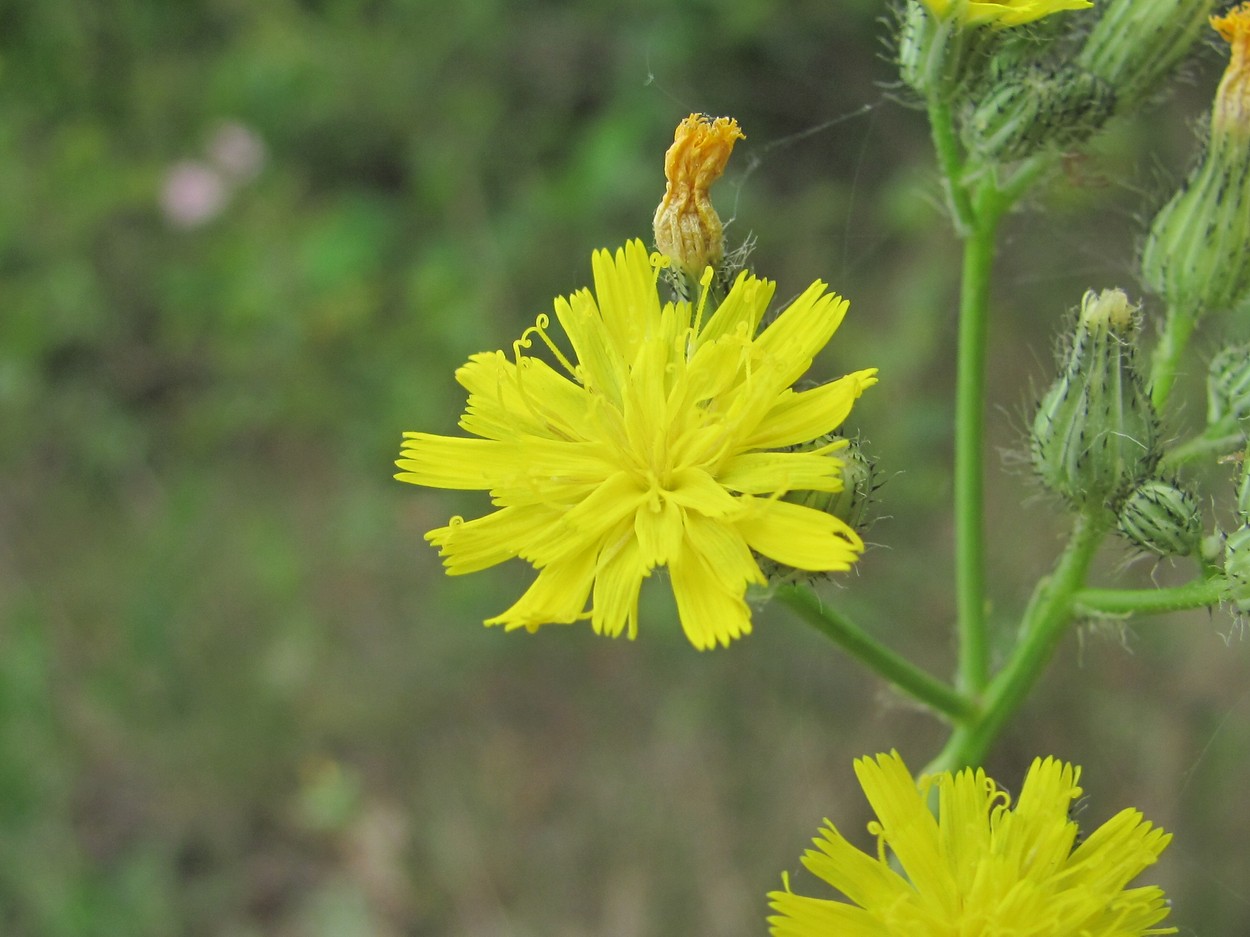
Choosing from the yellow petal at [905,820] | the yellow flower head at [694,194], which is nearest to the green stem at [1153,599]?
the yellow petal at [905,820]

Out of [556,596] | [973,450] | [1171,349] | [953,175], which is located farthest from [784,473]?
[1171,349]

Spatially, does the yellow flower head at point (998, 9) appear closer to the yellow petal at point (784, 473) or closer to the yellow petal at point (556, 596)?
the yellow petal at point (784, 473)

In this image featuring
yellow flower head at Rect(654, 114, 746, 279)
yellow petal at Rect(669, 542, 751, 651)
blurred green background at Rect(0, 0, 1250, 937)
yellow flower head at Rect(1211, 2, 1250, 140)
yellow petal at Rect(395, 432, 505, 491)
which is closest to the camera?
yellow petal at Rect(669, 542, 751, 651)

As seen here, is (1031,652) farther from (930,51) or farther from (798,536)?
(930,51)

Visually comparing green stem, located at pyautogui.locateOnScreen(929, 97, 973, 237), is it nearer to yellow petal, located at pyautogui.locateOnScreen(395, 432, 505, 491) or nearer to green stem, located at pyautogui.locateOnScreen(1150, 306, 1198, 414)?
green stem, located at pyautogui.locateOnScreen(1150, 306, 1198, 414)

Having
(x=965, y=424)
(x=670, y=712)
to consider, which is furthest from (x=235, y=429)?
(x=965, y=424)

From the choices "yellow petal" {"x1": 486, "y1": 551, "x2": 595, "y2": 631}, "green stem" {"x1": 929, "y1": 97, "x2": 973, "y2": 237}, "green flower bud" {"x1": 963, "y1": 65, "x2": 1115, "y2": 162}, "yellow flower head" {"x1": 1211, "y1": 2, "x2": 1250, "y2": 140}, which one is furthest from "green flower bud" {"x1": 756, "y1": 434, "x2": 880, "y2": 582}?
"yellow flower head" {"x1": 1211, "y1": 2, "x2": 1250, "y2": 140}

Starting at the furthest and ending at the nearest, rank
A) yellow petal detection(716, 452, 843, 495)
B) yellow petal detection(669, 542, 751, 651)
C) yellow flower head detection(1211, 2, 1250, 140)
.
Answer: yellow flower head detection(1211, 2, 1250, 140)
yellow petal detection(716, 452, 843, 495)
yellow petal detection(669, 542, 751, 651)
